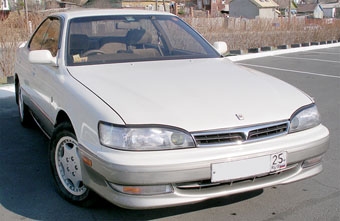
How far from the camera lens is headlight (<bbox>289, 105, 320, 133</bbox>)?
9.34 feet

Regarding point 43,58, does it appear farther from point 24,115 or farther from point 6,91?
point 6,91

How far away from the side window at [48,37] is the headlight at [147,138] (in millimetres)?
1602

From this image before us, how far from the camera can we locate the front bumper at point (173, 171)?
7.90 ft

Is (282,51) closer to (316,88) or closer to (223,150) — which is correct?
(316,88)

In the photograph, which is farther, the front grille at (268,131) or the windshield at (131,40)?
the windshield at (131,40)

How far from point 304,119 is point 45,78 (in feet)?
7.61

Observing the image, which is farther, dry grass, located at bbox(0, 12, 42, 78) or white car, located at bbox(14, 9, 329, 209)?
dry grass, located at bbox(0, 12, 42, 78)

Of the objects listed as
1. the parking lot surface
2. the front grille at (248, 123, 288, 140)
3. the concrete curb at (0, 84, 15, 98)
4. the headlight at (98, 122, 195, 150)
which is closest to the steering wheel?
the parking lot surface

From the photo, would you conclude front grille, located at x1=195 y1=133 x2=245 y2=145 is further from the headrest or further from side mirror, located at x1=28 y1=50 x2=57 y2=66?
the headrest

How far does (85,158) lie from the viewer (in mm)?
2672

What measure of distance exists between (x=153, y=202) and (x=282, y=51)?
567 inches

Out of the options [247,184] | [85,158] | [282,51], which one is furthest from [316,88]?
[282,51]

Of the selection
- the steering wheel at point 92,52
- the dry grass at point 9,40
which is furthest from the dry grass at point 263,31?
the steering wheel at point 92,52

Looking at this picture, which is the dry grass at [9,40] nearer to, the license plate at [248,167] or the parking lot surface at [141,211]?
the parking lot surface at [141,211]
